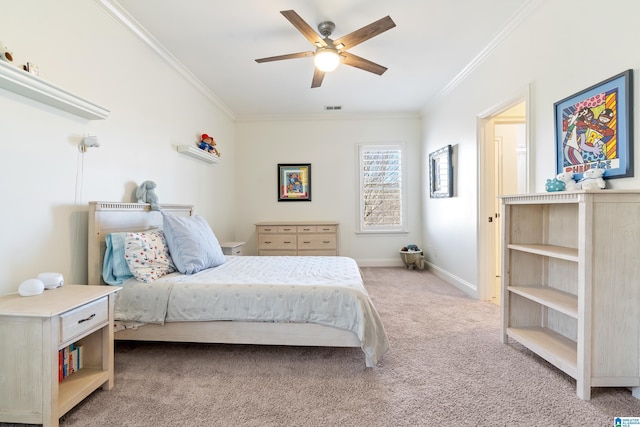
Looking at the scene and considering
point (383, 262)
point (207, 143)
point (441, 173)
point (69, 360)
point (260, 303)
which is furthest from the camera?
point (383, 262)

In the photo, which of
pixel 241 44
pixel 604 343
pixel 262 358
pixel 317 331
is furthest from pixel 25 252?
pixel 604 343

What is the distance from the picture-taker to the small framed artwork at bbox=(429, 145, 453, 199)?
3.94 m

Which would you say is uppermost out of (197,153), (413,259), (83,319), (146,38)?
(146,38)

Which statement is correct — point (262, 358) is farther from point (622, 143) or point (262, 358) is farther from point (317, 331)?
point (622, 143)

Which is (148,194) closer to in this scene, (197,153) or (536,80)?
(197,153)

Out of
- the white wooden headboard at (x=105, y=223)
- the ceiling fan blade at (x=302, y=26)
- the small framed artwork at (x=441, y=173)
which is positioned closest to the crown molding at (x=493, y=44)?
the small framed artwork at (x=441, y=173)

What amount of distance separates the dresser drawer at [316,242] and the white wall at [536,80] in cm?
175

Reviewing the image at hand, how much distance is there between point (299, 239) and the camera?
463 centimetres

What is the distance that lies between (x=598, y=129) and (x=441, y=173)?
2.45 meters

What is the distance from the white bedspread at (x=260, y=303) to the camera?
190 centimetres

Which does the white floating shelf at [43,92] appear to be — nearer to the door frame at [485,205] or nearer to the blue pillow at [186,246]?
the blue pillow at [186,246]

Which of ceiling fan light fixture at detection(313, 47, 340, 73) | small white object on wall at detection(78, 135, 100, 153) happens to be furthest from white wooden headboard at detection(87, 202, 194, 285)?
ceiling fan light fixture at detection(313, 47, 340, 73)

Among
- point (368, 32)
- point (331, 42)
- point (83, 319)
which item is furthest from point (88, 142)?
point (368, 32)

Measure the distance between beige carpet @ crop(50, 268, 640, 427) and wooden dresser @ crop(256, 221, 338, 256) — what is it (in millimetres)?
2328
